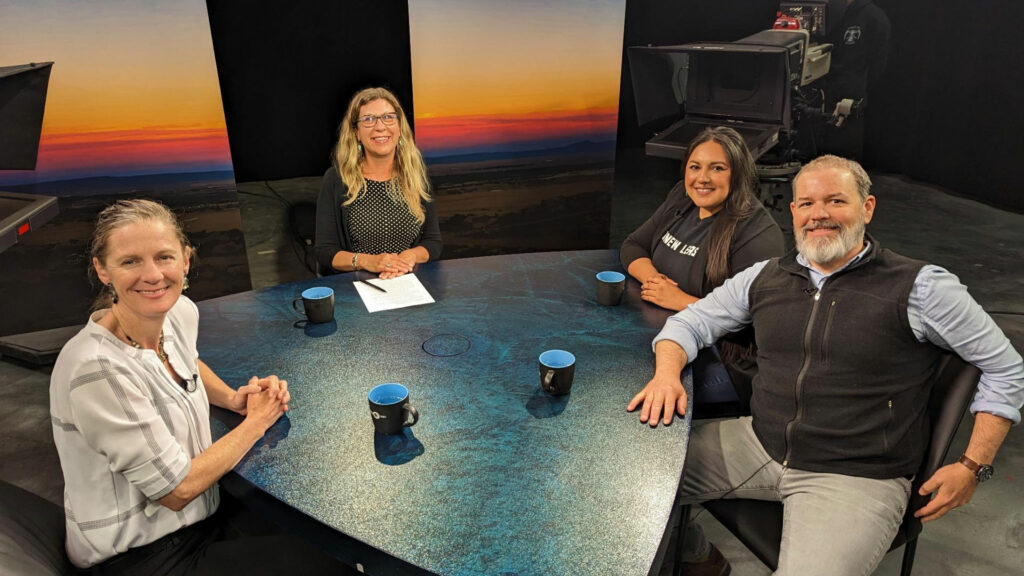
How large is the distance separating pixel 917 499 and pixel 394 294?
1.58 meters

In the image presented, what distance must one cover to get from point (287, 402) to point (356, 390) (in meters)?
0.16

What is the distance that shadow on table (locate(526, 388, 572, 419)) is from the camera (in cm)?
151

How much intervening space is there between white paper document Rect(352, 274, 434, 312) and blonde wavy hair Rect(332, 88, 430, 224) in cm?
52

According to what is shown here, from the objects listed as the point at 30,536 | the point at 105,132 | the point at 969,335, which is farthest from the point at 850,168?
the point at 105,132

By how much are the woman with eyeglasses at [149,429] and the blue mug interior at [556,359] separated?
61cm

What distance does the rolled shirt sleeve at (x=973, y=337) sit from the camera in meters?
1.53

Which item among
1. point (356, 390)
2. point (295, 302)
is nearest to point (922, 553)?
point (356, 390)

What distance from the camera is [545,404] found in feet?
5.08

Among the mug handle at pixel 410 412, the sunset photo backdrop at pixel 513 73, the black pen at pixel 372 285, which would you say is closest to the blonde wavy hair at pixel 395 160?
the black pen at pixel 372 285

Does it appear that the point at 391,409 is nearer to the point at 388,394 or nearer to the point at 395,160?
the point at 388,394

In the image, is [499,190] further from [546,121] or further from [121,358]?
[121,358]

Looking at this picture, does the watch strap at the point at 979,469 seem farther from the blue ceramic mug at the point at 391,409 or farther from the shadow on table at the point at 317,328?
the shadow on table at the point at 317,328

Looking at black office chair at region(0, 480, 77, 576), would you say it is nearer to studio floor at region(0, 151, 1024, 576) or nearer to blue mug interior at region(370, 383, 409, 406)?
blue mug interior at region(370, 383, 409, 406)

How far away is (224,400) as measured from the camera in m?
1.56
